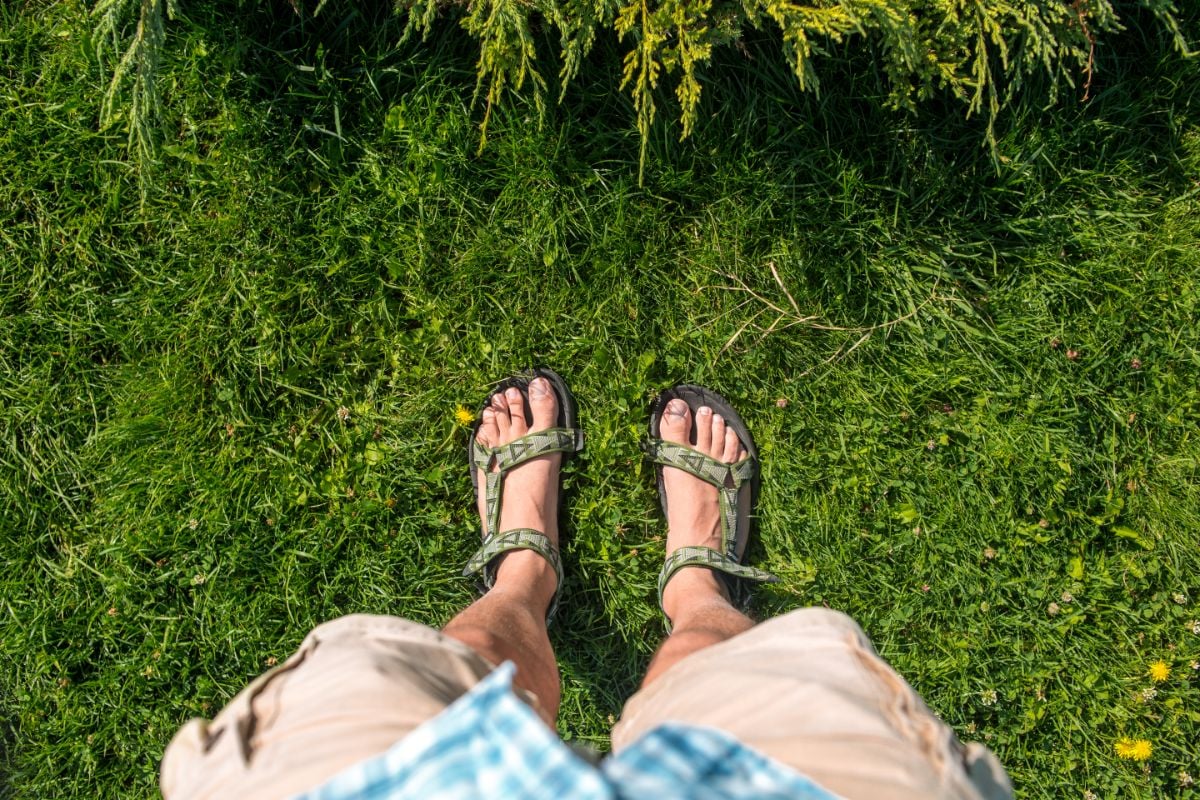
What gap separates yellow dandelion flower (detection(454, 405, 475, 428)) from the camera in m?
2.77

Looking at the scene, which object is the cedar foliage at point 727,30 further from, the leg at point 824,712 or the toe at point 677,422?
the leg at point 824,712

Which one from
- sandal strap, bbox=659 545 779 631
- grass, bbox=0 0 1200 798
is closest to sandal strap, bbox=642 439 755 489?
grass, bbox=0 0 1200 798

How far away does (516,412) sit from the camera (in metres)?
2.78

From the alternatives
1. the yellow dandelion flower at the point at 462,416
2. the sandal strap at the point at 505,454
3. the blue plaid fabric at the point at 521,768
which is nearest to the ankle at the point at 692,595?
the sandal strap at the point at 505,454

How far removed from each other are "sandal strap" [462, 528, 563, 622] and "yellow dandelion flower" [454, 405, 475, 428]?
423 mm

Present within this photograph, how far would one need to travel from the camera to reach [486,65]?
239 centimetres

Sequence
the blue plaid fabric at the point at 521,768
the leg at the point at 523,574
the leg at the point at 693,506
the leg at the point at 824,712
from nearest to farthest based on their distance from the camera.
→ 1. the blue plaid fabric at the point at 521,768
2. the leg at the point at 824,712
3. the leg at the point at 523,574
4. the leg at the point at 693,506

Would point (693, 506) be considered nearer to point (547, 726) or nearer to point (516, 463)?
point (516, 463)

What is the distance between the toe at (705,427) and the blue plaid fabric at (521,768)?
1.59 metres

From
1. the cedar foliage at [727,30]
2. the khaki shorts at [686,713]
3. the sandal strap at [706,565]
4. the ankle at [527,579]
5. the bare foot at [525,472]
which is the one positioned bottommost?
the ankle at [527,579]

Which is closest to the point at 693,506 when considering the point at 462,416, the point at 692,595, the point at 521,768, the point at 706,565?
→ the point at 706,565

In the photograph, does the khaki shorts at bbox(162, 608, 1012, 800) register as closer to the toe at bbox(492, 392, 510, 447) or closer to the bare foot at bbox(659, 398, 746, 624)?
the bare foot at bbox(659, 398, 746, 624)

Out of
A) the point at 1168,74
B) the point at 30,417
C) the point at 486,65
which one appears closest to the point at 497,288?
the point at 486,65

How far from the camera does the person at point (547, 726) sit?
1140mm
